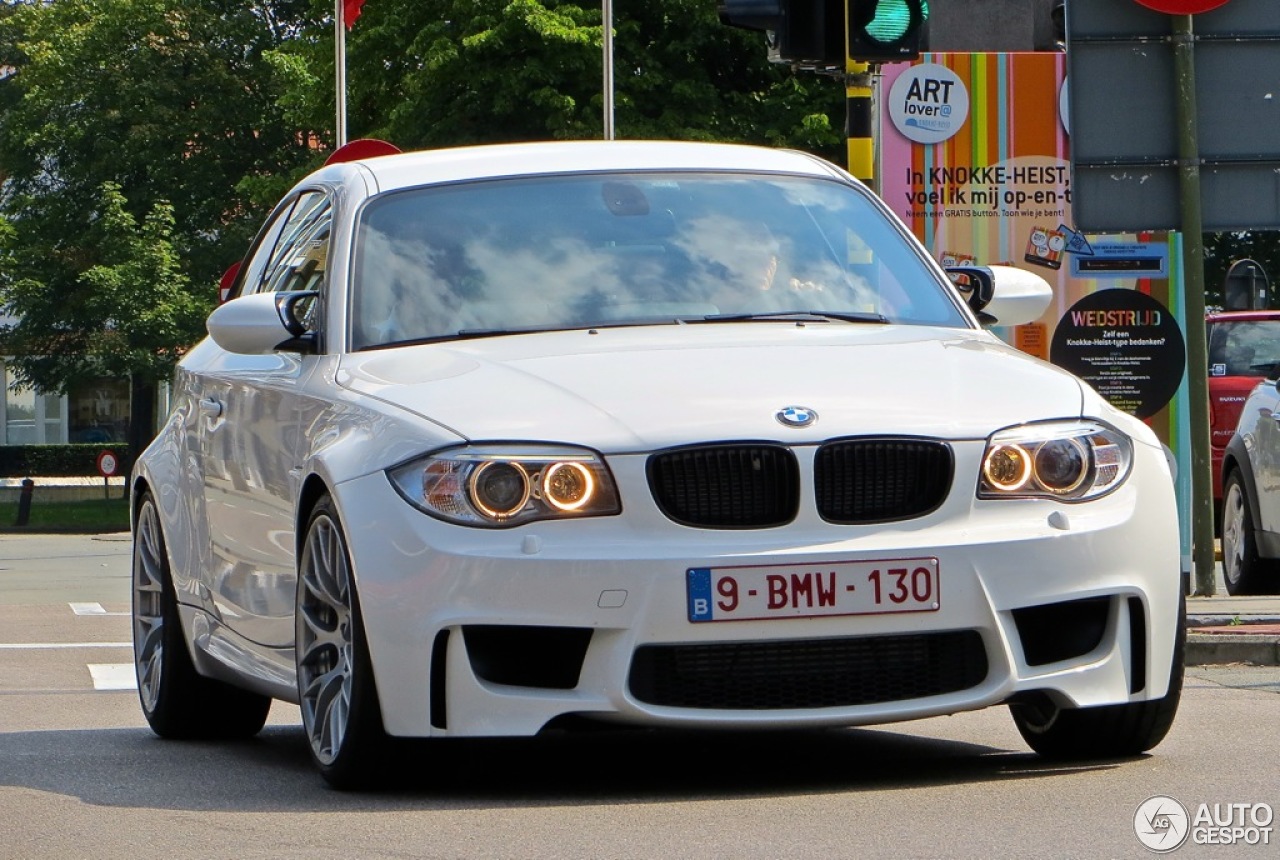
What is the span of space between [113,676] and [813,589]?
6846 millimetres

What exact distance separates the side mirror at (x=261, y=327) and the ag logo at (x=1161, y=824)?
2668 millimetres

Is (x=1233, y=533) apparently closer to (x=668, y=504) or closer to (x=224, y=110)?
(x=668, y=504)

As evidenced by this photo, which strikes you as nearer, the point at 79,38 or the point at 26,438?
the point at 79,38

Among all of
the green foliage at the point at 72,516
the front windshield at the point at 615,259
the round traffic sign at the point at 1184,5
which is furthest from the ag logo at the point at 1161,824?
the green foliage at the point at 72,516

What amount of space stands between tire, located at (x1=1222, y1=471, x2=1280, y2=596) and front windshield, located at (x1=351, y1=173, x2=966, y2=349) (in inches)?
304

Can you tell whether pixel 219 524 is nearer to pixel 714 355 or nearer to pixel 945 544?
pixel 714 355

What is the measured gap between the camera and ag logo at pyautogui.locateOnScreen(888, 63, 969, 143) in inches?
533

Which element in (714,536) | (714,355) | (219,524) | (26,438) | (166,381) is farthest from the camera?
(26,438)

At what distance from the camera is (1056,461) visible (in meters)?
5.93

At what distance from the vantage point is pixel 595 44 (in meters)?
36.0

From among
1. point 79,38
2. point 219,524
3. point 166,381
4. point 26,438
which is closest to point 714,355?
point 219,524

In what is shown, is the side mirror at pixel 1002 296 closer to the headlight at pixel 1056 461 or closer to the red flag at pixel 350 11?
the headlight at pixel 1056 461

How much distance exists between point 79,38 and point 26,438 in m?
22.4

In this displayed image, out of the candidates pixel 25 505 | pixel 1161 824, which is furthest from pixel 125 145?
pixel 1161 824
